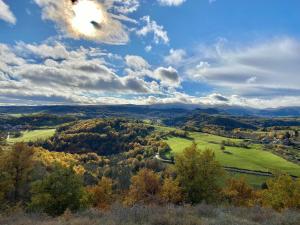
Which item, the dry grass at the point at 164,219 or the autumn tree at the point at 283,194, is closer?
the dry grass at the point at 164,219

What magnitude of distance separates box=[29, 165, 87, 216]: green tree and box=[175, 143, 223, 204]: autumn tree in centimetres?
1908

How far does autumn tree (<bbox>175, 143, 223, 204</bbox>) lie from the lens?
57459mm

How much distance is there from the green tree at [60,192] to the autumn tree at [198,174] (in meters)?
19.1

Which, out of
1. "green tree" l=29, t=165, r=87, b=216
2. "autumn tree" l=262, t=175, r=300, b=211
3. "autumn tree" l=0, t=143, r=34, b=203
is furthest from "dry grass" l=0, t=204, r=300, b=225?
"autumn tree" l=0, t=143, r=34, b=203

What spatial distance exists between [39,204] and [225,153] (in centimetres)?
14283

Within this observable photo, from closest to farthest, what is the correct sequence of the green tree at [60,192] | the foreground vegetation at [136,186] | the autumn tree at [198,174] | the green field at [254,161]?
the green tree at [60,192] → the foreground vegetation at [136,186] → the autumn tree at [198,174] → the green field at [254,161]

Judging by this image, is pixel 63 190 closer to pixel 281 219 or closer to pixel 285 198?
pixel 281 219

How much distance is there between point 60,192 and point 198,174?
25150 millimetres

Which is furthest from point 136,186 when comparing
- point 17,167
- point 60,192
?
point 17,167

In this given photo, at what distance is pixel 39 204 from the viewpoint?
46.0 m

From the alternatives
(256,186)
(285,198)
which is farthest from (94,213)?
(256,186)

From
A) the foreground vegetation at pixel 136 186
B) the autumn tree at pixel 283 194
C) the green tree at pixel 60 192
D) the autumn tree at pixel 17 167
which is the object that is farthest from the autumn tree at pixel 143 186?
the autumn tree at pixel 283 194

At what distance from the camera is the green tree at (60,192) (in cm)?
4638

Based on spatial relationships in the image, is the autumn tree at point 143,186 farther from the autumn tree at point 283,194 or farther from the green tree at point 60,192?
the autumn tree at point 283,194
